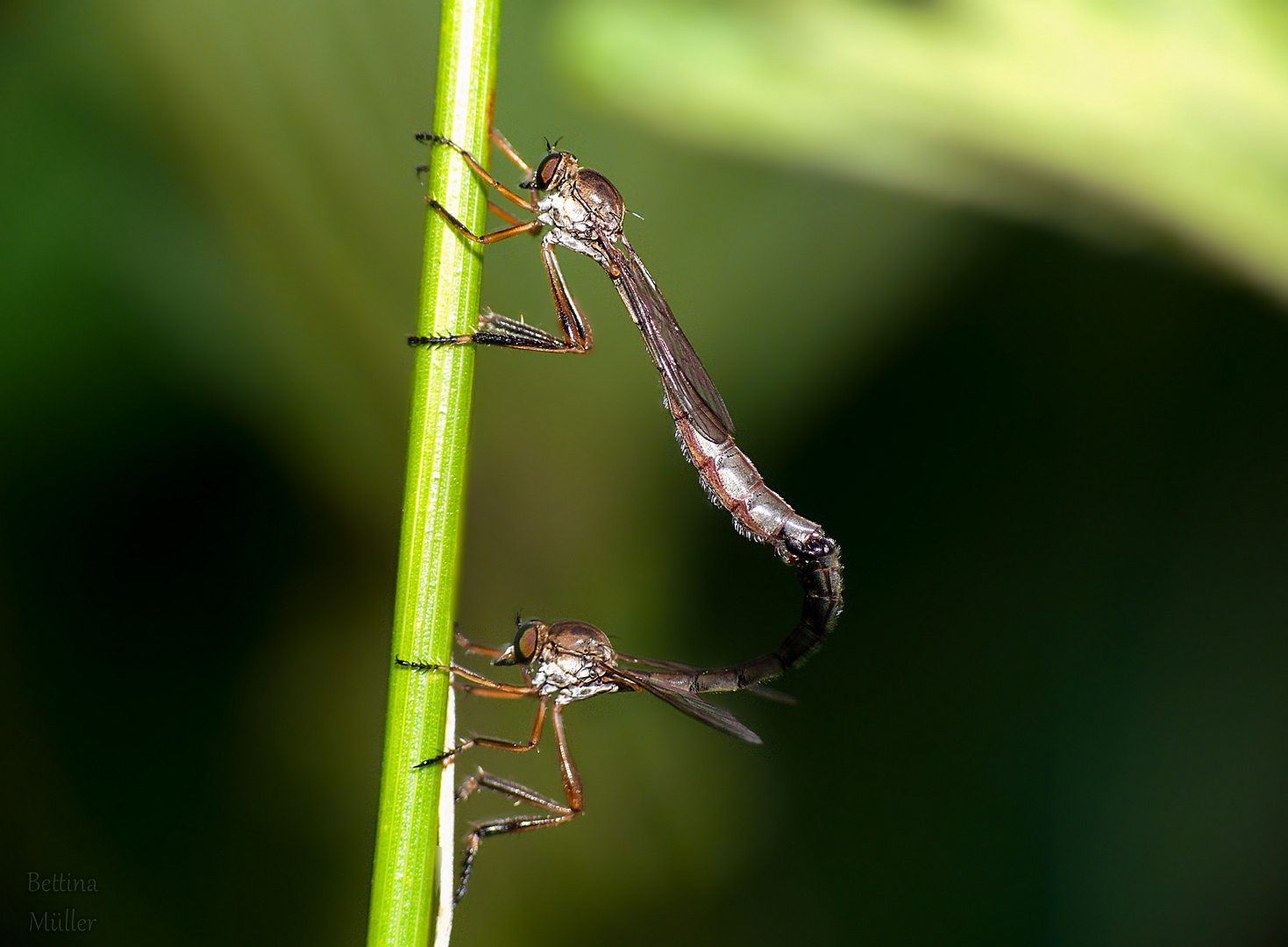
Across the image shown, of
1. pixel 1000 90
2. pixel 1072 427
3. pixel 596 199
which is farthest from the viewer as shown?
pixel 1072 427

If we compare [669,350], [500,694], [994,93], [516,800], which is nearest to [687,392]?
[669,350]

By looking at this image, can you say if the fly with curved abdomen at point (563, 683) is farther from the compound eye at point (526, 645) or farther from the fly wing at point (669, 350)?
the fly wing at point (669, 350)

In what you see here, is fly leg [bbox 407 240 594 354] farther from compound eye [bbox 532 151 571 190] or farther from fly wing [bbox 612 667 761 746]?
fly wing [bbox 612 667 761 746]

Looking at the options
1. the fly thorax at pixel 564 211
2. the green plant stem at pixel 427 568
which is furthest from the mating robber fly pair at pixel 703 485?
the green plant stem at pixel 427 568

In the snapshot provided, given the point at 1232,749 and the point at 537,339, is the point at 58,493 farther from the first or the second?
the point at 1232,749

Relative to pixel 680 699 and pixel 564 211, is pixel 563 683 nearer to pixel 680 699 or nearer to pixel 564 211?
pixel 680 699

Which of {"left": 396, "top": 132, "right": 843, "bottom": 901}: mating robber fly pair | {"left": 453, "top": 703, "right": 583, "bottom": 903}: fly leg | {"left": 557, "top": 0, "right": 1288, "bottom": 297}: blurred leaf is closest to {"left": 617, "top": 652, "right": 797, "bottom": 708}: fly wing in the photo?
{"left": 396, "top": 132, "right": 843, "bottom": 901}: mating robber fly pair

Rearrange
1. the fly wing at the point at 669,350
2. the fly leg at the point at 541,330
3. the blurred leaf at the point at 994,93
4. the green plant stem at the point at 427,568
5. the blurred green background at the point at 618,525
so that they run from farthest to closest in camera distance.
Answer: the blurred green background at the point at 618,525 → the fly wing at the point at 669,350 → the fly leg at the point at 541,330 → the blurred leaf at the point at 994,93 → the green plant stem at the point at 427,568

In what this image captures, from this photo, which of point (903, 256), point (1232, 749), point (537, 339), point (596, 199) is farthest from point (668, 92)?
point (1232, 749)
